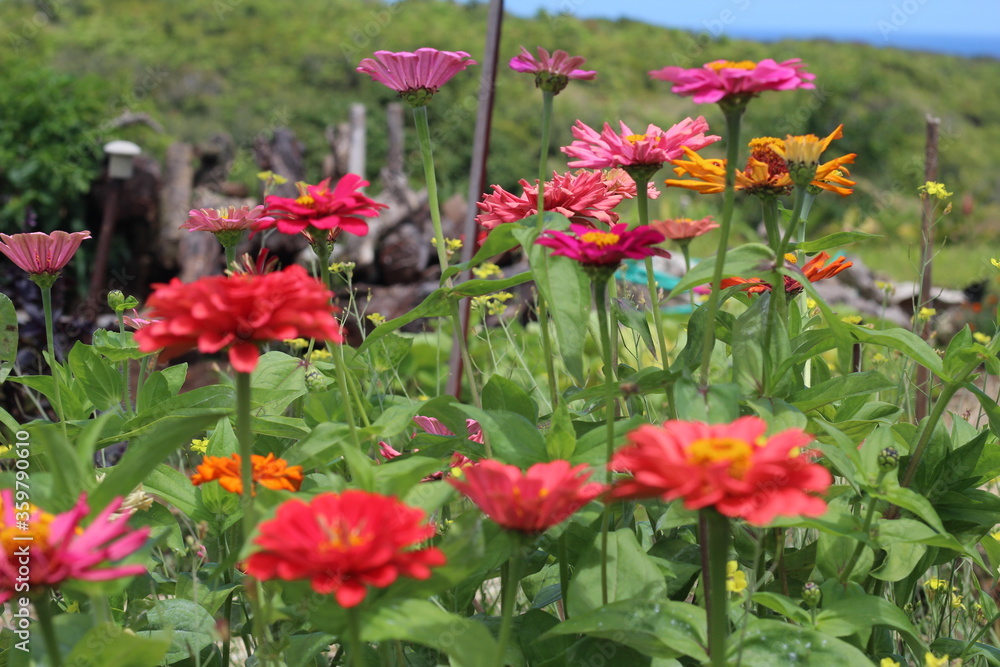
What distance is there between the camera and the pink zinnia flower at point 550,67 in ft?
2.52

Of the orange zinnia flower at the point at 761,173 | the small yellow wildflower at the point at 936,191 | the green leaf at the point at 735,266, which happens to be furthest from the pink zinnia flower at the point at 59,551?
the small yellow wildflower at the point at 936,191

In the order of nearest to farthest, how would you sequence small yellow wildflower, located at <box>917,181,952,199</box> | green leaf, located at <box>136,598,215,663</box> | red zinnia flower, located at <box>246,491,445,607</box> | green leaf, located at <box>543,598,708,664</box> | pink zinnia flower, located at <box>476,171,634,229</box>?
red zinnia flower, located at <box>246,491,445,607</box> → green leaf, located at <box>543,598,708,664</box> → green leaf, located at <box>136,598,215,663</box> → pink zinnia flower, located at <box>476,171,634,229</box> → small yellow wildflower, located at <box>917,181,952,199</box>

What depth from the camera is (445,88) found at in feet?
40.2

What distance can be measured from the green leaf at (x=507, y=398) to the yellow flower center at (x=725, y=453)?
29 centimetres

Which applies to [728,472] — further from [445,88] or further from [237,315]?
[445,88]

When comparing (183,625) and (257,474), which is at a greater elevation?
(257,474)

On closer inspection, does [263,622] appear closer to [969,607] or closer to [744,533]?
[744,533]

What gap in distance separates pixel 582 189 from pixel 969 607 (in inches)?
32.6

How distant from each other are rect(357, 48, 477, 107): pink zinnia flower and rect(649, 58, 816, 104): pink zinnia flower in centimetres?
27

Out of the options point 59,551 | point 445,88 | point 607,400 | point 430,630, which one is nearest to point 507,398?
point 607,400

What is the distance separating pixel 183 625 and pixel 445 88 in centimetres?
1218

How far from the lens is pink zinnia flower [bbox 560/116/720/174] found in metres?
0.81

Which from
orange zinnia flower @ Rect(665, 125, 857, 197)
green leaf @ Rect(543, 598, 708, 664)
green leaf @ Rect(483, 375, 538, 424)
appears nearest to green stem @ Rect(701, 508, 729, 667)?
green leaf @ Rect(543, 598, 708, 664)

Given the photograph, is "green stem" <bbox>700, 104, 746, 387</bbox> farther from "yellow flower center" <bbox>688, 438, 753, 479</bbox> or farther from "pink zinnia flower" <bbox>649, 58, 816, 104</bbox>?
"yellow flower center" <bbox>688, 438, 753, 479</bbox>
